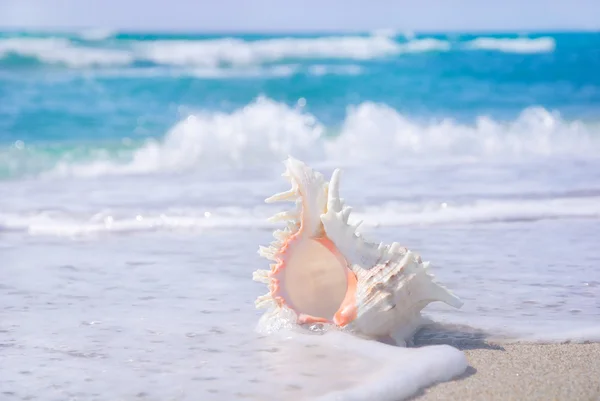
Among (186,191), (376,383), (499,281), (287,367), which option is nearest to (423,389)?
(376,383)

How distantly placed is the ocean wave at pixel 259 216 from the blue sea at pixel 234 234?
0.07 feet

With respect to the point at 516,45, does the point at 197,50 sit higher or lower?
lower

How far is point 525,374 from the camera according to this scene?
9.42 feet

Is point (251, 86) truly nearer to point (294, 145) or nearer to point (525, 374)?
point (294, 145)

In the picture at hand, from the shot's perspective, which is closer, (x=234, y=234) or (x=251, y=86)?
(x=234, y=234)

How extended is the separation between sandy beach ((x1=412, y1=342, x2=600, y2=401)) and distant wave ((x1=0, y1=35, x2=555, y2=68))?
1762 cm

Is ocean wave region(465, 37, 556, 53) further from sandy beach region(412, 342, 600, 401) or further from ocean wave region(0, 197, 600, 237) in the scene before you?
sandy beach region(412, 342, 600, 401)

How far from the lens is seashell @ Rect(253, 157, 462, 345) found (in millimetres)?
3006

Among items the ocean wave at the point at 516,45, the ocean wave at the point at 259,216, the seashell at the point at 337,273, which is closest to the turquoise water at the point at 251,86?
the ocean wave at the point at 516,45

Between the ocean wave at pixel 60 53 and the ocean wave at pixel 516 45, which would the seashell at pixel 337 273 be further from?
the ocean wave at pixel 516 45

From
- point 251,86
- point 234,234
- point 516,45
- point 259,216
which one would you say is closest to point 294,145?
point 259,216

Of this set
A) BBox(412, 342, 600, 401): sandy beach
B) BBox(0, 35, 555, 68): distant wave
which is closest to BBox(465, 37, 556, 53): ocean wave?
BBox(0, 35, 555, 68): distant wave

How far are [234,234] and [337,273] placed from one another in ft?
7.04

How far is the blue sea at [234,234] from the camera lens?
296cm
